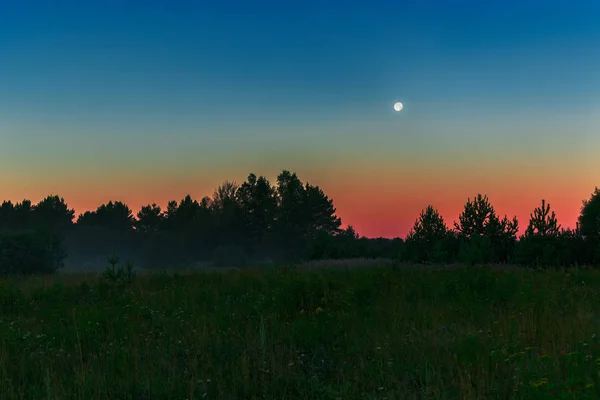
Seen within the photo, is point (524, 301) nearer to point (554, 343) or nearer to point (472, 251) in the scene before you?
point (554, 343)

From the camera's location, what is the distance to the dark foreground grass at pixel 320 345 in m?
4.64

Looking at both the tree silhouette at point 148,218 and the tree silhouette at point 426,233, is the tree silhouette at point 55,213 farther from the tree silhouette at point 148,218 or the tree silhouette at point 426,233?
the tree silhouette at point 426,233

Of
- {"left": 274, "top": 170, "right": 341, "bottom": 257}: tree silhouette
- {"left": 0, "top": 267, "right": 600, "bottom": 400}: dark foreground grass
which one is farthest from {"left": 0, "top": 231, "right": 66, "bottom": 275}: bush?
{"left": 274, "top": 170, "right": 341, "bottom": 257}: tree silhouette

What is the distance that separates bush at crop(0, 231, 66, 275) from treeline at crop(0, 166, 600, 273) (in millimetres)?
59

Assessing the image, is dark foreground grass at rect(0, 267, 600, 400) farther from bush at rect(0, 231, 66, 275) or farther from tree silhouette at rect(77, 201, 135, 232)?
tree silhouette at rect(77, 201, 135, 232)

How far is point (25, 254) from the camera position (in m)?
29.4

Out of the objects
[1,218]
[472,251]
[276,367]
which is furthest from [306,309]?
[1,218]

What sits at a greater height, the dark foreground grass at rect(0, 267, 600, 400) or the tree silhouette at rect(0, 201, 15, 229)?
the tree silhouette at rect(0, 201, 15, 229)

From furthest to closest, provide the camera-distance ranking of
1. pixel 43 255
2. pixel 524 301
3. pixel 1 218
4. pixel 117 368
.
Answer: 1. pixel 1 218
2. pixel 43 255
3. pixel 524 301
4. pixel 117 368

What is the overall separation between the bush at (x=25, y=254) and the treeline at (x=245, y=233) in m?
0.06

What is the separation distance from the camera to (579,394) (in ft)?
12.1

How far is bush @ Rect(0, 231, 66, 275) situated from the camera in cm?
2852

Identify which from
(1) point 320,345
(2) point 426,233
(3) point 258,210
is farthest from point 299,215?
(1) point 320,345

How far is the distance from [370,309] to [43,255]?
29179 mm
